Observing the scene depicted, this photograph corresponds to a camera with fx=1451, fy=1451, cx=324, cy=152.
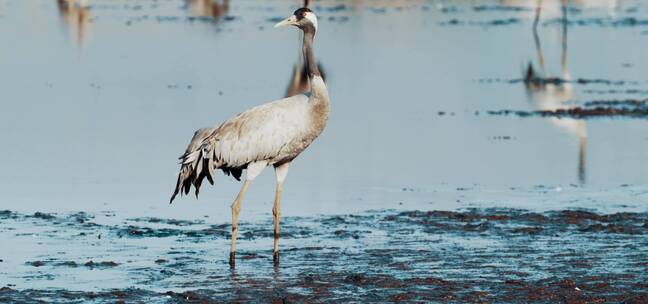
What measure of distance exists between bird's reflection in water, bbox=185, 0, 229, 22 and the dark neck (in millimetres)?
34489

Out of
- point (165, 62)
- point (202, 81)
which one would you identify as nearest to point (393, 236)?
point (202, 81)

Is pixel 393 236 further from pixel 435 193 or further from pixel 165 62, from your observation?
pixel 165 62

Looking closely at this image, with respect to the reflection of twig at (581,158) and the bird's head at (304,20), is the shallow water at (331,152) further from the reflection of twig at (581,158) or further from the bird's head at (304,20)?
the bird's head at (304,20)

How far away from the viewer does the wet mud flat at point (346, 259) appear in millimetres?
8898

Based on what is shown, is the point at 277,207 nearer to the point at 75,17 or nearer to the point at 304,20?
the point at 304,20

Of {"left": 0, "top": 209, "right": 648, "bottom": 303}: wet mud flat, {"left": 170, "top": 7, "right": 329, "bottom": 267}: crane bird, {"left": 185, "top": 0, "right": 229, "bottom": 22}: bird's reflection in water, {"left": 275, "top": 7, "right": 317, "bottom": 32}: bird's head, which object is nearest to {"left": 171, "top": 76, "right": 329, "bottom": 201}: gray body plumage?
{"left": 170, "top": 7, "right": 329, "bottom": 267}: crane bird

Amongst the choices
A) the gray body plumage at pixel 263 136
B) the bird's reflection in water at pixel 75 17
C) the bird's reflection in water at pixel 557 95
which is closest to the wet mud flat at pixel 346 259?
the gray body plumage at pixel 263 136

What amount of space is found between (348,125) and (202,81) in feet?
22.9

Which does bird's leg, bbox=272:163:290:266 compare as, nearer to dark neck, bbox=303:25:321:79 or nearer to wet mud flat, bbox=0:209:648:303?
wet mud flat, bbox=0:209:648:303

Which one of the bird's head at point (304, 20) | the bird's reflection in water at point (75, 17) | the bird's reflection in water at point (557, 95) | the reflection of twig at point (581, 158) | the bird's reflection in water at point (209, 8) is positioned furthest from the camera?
the bird's reflection in water at point (209, 8)

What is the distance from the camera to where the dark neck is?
10.3 meters

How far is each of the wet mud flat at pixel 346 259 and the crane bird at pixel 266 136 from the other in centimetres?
51

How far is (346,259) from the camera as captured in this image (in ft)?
33.5

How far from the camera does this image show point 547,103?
74.1ft
